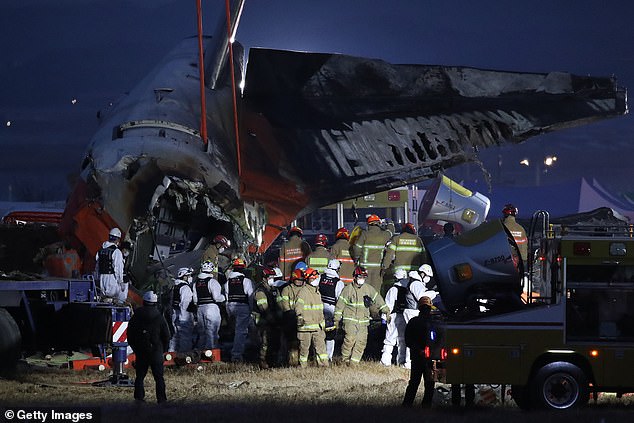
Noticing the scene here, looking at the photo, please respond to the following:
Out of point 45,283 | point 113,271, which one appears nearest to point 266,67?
point 113,271

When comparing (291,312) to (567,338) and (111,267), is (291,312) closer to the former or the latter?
(111,267)

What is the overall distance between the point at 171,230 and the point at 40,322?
18.0ft

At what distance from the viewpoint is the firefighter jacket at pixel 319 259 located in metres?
22.2

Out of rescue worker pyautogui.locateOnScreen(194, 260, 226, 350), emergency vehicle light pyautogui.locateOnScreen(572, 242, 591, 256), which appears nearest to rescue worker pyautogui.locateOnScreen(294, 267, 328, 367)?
rescue worker pyautogui.locateOnScreen(194, 260, 226, 350)

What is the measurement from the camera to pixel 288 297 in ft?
61.9

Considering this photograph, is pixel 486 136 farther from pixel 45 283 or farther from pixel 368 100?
pixel 45 283

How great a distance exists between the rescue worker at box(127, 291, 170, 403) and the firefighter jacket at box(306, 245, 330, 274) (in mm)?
8541

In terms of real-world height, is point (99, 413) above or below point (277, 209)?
below

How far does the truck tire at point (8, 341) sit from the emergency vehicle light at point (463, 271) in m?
6.59

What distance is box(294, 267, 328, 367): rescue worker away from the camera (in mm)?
18344

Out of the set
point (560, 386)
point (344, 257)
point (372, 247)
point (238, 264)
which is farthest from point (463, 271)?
point (344, 257)

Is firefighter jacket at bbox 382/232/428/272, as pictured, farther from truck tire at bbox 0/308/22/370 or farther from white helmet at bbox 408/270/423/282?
truck tire at bbox 0/308/22/370

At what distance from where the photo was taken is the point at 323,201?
22859 mm

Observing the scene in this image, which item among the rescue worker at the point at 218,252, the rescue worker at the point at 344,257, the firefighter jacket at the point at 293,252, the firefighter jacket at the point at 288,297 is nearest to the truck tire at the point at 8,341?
the firefighter jacket at the point at 288,297
